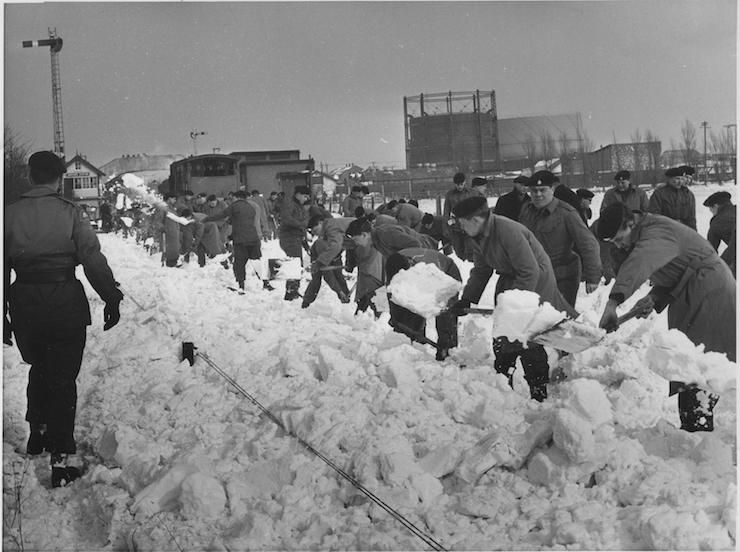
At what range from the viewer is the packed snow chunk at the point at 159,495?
3.45 meters

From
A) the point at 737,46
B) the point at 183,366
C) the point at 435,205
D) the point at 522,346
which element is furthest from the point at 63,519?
the point at 435,205

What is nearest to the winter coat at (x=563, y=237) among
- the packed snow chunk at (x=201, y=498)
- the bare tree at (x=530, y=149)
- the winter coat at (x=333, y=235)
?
the bare tree at (x=530, y=149)

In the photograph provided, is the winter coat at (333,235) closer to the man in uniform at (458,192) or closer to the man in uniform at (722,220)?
the man in uniform at (458,192)

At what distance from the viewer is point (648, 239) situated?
145 inches

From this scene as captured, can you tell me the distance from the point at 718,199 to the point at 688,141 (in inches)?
21.1

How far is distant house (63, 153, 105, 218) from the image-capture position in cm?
426

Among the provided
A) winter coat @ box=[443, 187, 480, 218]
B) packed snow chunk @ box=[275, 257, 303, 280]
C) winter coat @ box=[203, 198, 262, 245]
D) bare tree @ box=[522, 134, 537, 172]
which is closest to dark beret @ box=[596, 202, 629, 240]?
bare tree @ box=[522, 134, 537, 172]

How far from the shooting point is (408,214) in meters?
8.30

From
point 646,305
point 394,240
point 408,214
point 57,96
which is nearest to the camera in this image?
point 646,305

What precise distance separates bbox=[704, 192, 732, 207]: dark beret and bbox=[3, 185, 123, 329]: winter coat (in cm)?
394

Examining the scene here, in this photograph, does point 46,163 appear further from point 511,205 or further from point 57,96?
point 511,205

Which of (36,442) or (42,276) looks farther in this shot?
(36,442)

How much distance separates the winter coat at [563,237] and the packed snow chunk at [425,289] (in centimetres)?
71

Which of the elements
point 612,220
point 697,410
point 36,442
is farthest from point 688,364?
point 36,442
